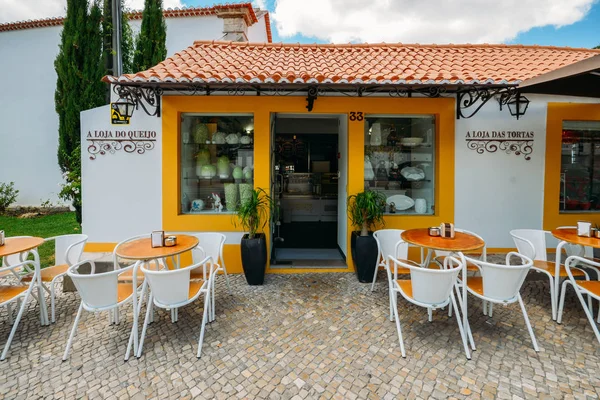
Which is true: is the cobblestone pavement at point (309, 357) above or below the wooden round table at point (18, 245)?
below

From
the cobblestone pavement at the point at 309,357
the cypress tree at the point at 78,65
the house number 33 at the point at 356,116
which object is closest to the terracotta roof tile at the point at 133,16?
the cypress tree at the point at 78,65

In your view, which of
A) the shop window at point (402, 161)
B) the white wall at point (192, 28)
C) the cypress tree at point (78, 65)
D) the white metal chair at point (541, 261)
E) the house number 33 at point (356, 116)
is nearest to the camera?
the white metal chair at point (541, 261)

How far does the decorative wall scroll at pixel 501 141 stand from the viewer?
5.18 meters

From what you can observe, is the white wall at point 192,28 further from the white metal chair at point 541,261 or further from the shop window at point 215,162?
the white metal chair at point 541,261

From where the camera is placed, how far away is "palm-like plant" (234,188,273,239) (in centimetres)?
459

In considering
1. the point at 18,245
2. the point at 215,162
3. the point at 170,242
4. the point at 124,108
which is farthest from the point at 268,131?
the point at 18,245

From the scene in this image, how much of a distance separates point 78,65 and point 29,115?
19.7ft

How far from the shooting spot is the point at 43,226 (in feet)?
29.9

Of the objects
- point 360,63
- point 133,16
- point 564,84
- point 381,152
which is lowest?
point 381,152

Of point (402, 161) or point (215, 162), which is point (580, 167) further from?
point (215, 162)

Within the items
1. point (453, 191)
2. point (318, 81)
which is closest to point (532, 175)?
point (453, 191)

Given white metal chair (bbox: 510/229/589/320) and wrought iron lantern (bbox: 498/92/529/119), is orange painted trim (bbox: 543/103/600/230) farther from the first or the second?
white metal chair (bbox: 510/229/589/320)

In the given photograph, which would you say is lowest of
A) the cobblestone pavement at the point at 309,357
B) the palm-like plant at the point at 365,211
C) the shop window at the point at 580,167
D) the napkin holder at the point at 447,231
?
the cobblestone pavement at the point at 309,357

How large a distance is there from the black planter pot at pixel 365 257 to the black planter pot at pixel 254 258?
1.43 meters
